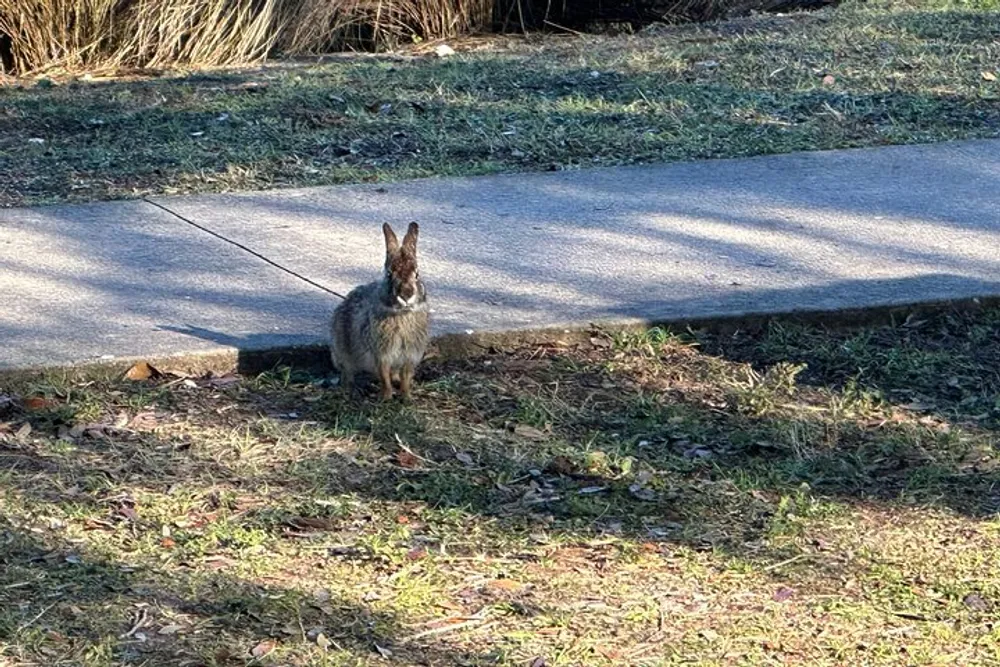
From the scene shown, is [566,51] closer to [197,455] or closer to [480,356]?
[480,356]

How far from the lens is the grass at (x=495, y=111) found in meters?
8.52

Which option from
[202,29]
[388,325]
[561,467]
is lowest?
[561,467]

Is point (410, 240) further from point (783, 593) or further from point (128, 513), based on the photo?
point (783, 593)

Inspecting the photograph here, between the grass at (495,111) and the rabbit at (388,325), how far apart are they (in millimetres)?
2626

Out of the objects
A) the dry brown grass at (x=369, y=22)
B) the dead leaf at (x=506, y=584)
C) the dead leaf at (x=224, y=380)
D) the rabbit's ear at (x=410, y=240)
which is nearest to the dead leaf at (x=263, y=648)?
the dead leaf at (x=506, y=584)

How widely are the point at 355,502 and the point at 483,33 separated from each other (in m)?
7.94

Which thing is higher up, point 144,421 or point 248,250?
point 248,250

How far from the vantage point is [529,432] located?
18.0 ft

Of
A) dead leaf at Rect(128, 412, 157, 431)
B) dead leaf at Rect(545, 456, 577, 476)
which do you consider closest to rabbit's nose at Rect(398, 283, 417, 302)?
dead leaf at Rect(545, 456, 577, 476)

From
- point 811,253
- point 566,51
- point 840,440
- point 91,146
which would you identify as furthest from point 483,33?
→ point 840,440

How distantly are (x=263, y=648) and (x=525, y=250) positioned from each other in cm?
331

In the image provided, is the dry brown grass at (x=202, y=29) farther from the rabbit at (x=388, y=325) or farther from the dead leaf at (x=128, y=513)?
the dead leaf at (x=128, y=513)

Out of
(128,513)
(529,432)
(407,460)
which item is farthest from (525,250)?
(128,513)

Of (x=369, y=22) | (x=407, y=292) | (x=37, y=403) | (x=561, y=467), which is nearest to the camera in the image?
(x=561, y=467)
